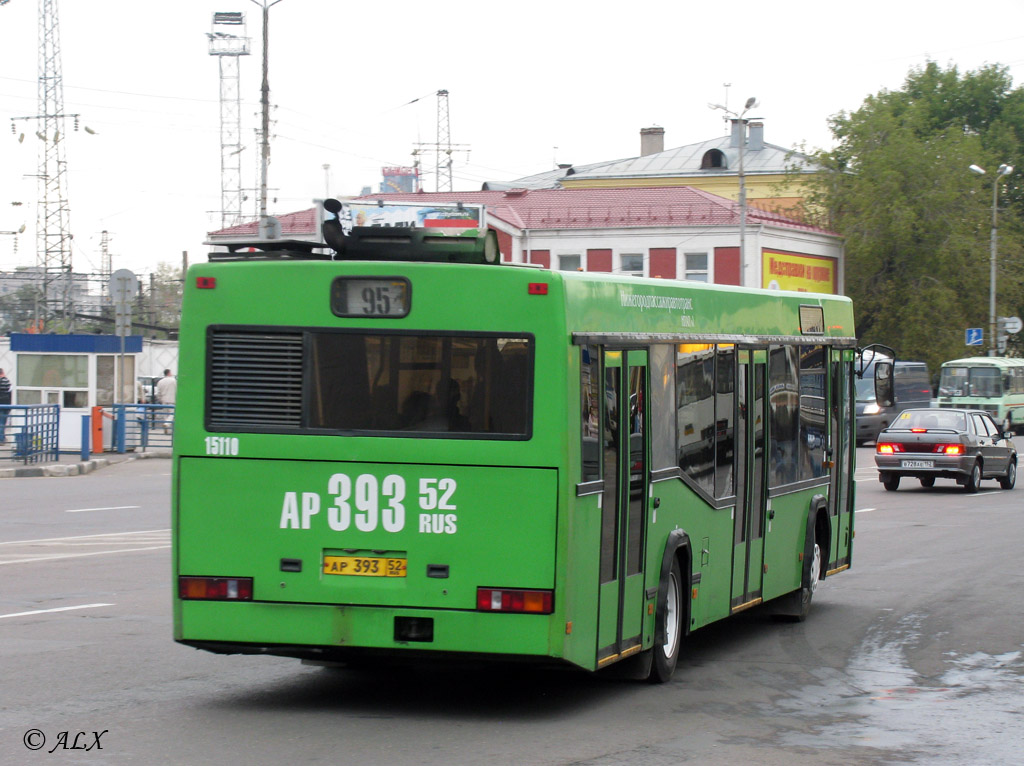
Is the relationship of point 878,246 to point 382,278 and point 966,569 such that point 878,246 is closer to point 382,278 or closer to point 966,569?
point 966,569

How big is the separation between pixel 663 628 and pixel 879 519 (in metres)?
13.5

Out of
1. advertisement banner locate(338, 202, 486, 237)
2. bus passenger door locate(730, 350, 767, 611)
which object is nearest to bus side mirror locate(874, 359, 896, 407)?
bus passenger door locate(730, 350, 767, 611)

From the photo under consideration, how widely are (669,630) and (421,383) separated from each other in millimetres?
2521

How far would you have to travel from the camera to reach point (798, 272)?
61.6 metres

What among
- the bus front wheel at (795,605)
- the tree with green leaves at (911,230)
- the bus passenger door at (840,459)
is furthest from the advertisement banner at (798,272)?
the bus front wheel at (795,605)

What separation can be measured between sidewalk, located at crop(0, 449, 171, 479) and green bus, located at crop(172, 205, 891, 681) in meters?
21.0

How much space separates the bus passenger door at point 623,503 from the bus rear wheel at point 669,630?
0.32 metres

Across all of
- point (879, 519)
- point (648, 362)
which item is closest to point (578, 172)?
point (879, 519)

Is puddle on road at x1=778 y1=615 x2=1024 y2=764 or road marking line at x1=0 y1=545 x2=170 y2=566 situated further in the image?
road marking line at x1=0 y1=545 x2=170 y2=566

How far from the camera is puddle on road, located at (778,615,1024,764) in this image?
7270mm

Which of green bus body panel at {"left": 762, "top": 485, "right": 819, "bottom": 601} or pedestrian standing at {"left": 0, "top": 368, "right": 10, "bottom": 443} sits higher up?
pedestrian standing at {"left": 0, "top": 368, "right": 10, "bottom": 443}

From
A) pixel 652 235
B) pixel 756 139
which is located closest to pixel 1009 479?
pixel 652 235

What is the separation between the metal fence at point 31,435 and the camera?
91.7ft

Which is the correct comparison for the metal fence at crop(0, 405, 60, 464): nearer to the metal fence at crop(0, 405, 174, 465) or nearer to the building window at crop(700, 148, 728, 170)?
the metal fence at crop(0, 405, 174, 465)
